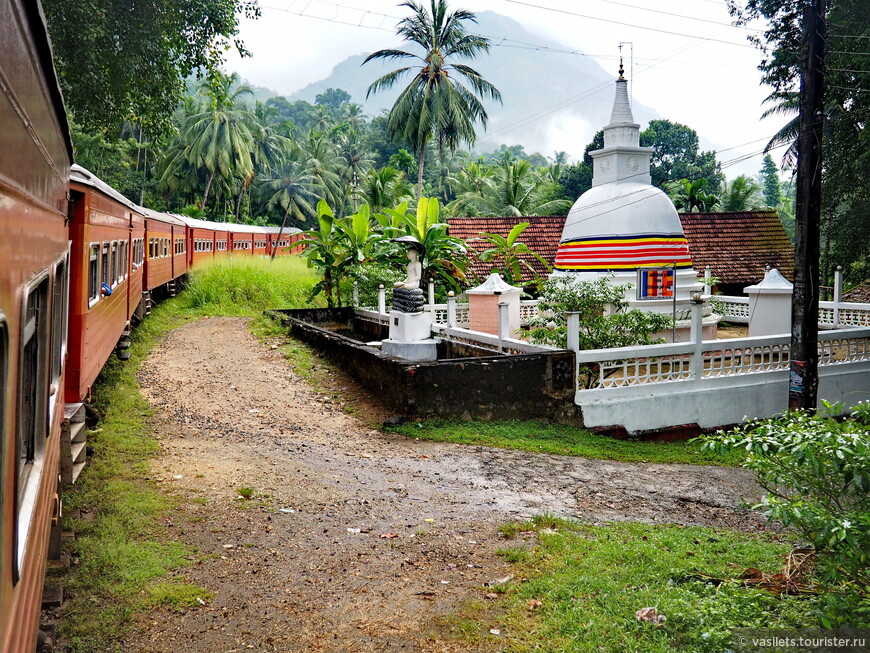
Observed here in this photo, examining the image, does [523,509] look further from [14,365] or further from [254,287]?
[254,287]

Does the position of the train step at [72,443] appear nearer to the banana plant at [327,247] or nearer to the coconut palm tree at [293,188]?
the banana plant at [327,247]

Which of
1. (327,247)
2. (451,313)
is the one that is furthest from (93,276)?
(327,247)

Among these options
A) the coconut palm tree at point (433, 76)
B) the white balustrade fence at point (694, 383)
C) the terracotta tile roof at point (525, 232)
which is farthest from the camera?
the coconut palm tree at point (433, 76)

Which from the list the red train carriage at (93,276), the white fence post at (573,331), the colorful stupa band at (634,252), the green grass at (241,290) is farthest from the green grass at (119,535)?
the colorful stupa band at (634,252)

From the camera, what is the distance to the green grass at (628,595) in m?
3.96

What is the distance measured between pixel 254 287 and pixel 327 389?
9386 mm

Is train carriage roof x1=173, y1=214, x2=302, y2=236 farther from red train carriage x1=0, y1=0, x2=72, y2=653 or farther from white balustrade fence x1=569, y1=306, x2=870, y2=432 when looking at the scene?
red train carriage x1=0, y1=0, x2=72, y2=653

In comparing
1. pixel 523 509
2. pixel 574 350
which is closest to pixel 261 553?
pixel 523 509

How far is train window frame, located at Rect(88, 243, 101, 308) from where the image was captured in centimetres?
690

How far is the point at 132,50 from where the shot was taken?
43.5ft

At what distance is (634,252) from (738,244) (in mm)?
9864

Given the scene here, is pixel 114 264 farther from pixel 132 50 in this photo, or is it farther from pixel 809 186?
pixel 809 186

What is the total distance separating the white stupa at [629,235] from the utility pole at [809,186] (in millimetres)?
4319

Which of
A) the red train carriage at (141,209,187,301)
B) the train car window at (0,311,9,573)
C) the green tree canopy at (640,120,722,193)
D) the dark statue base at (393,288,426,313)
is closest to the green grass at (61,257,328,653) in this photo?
the train car window at (0,311,9,573)
